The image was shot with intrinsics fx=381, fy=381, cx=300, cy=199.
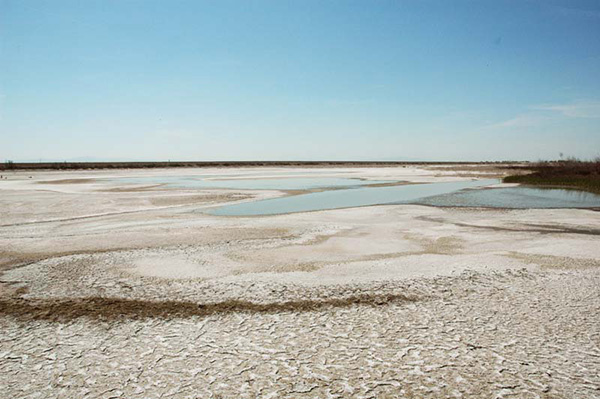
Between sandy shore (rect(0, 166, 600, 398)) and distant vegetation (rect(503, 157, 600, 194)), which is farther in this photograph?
distant vegetation (rect(503, 157, 600, 194))

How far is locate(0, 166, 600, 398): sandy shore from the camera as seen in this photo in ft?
13.9

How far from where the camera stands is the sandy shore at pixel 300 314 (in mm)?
4227

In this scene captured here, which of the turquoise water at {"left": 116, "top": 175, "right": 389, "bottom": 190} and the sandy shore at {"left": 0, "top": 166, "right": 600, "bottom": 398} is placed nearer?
the sandy shore at {"left": 0, "top": 166, "right": 600, "bottom": 398}

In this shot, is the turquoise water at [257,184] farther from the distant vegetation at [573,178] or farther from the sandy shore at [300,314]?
the sandy shore at [300,314]

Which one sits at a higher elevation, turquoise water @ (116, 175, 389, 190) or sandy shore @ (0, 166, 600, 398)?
turquoise water @ (116, 175, 389, 190)

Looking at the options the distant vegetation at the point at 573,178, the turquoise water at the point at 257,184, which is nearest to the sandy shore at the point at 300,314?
the turquoise water at the point at 257,184

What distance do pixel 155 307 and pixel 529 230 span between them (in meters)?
11.8

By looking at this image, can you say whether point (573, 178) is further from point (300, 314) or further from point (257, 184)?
point (300, 314)

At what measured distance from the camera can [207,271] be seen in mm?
8148

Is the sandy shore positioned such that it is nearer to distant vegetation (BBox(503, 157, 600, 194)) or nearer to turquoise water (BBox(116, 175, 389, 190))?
turquoise water (BBox(116, 175, 389, 190))

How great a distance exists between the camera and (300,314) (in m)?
5.97

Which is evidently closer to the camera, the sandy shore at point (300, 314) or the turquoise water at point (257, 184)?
the sandy shore at point (300, 314)

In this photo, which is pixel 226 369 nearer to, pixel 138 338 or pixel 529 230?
pixel 138 338

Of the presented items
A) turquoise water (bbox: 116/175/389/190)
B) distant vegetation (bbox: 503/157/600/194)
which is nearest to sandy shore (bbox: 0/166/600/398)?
turquoise water (bbox: 116/175/389/190)
